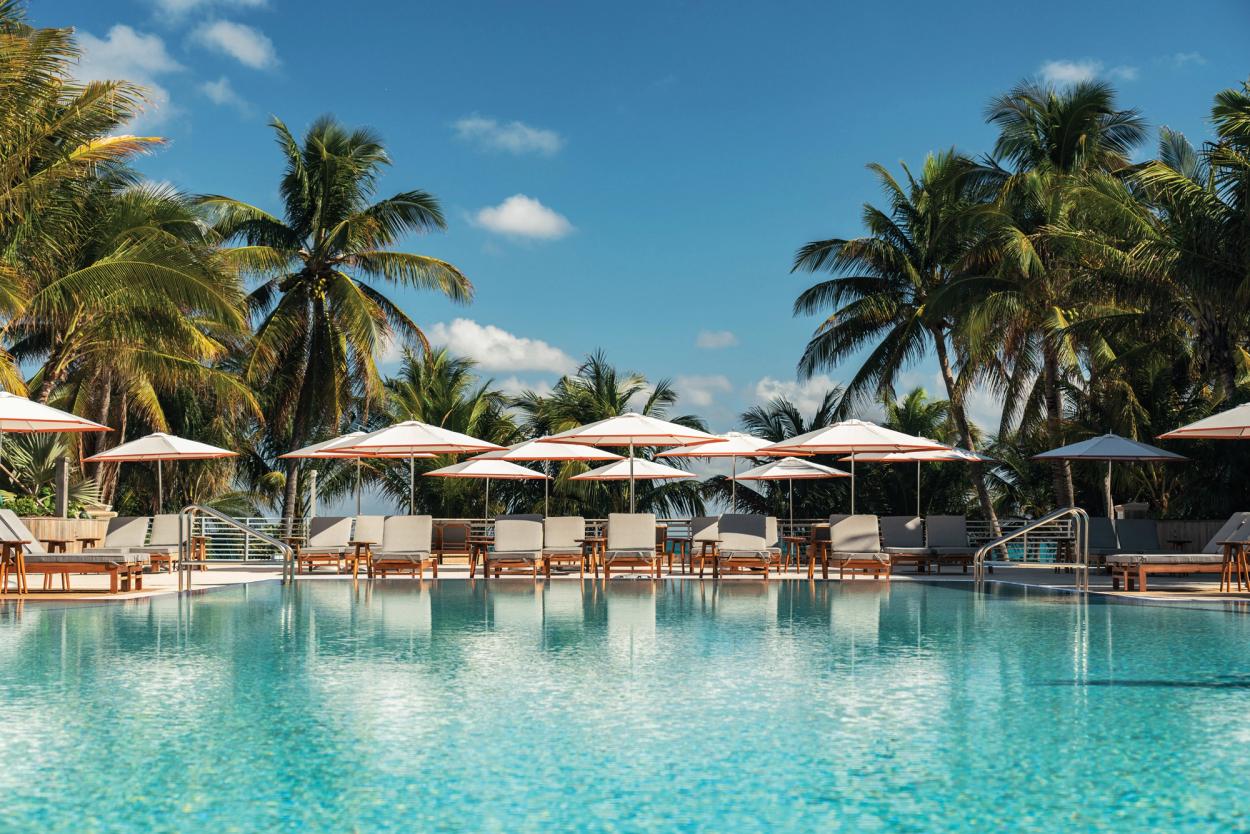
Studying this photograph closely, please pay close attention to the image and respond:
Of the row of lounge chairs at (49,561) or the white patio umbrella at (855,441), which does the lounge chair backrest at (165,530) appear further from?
the white patio umbrella at (855,441)

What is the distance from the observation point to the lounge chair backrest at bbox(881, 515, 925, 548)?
55.8ft

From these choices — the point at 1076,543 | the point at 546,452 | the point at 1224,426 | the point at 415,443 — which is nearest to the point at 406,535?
the point at 415,443

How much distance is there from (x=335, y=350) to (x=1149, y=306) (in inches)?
599

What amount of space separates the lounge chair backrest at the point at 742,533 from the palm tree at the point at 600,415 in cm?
872

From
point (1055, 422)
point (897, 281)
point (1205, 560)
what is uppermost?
point (897, 281)

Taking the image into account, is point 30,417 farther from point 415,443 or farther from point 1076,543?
point 1076,543

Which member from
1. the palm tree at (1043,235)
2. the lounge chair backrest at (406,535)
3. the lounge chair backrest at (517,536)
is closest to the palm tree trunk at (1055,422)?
the palm tree at (1043,235)

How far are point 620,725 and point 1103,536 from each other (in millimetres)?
12774

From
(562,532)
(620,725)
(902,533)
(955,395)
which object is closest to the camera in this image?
(620,725)

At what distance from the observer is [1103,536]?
16.2 m

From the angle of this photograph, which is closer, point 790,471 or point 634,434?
point 634,434

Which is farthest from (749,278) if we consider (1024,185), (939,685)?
(939,685)

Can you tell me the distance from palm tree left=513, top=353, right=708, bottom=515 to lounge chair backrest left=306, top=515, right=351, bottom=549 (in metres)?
7.93

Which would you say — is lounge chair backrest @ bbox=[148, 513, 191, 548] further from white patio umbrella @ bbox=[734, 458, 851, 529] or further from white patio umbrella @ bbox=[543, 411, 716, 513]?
white patio umbrella @ bbox=[734, 458, 851, 529]
